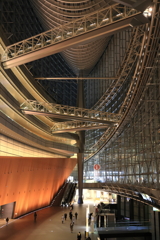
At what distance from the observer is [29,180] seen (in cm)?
3102

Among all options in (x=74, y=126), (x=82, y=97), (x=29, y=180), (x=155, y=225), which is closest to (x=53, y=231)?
(x=155, y=225)

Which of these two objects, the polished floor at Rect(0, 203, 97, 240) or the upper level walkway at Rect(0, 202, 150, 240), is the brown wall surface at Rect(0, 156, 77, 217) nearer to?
the polished floor at Rect(0, 203, 97, 240)

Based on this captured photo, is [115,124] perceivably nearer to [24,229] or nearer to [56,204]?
[24,229]

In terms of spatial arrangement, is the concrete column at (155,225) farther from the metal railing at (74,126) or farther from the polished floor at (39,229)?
the metal railing at (74,126)

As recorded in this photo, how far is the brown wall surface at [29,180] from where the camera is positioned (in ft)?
79.6

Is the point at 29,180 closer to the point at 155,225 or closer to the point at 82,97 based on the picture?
the point at 155,225

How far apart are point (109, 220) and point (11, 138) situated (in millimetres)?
12527

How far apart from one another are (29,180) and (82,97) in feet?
59.1

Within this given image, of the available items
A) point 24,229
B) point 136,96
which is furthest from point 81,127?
point 24,229

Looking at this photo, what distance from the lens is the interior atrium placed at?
15.8 meters

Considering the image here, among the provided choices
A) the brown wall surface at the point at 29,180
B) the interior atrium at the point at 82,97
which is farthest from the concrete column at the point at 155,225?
the brown wall surface at the point at 29,180

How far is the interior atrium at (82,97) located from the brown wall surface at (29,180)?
115mm

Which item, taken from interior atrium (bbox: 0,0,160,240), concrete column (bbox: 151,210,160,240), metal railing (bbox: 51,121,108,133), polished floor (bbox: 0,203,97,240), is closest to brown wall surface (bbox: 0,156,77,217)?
interior atrium (bbox: 0,0,160,240)

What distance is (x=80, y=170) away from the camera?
155 feet
